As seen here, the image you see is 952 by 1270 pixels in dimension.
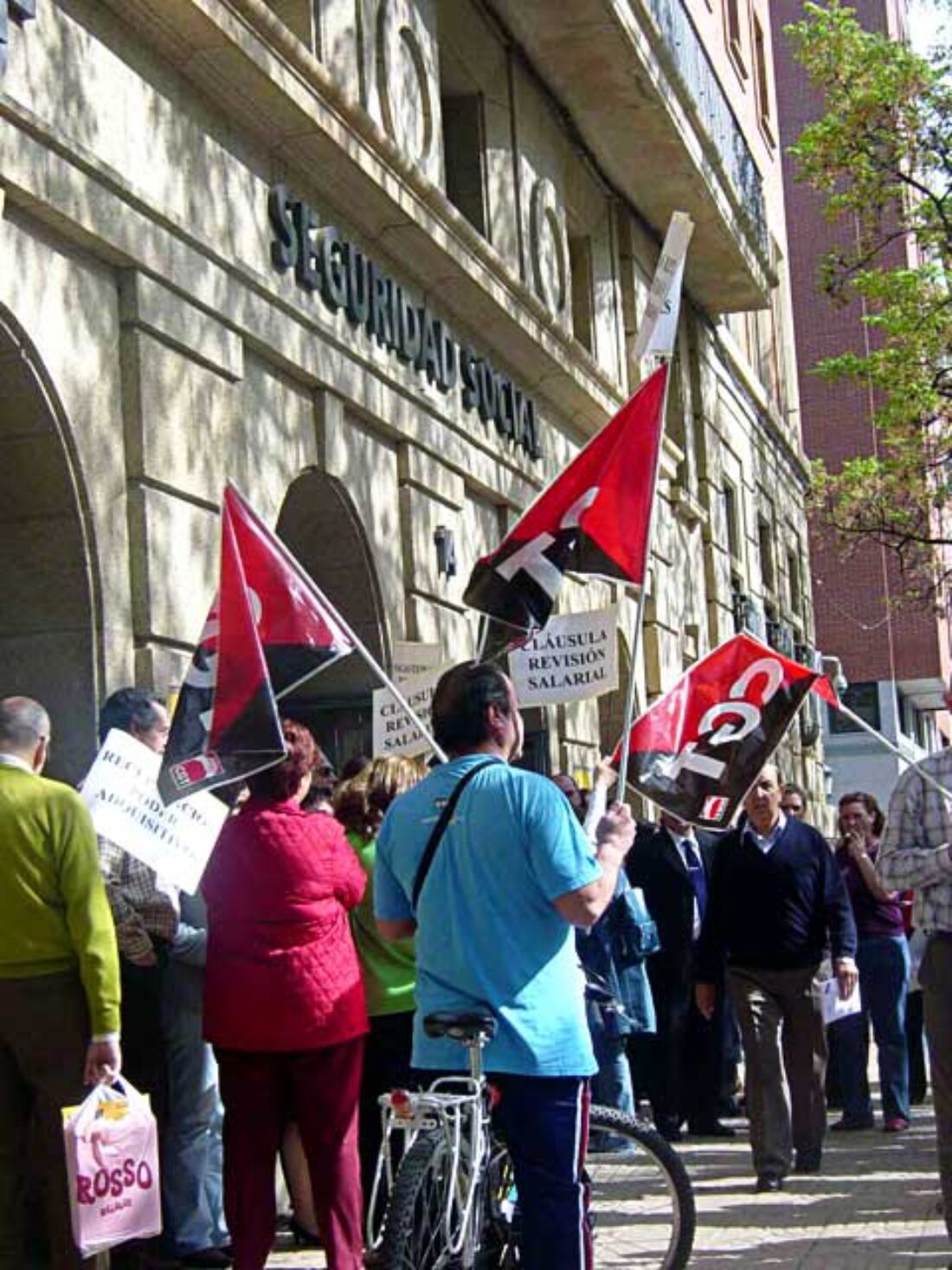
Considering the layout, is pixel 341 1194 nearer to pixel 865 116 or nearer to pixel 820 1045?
pixel 820 1045

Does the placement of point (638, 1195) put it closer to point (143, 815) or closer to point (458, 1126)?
point (458, 1126)

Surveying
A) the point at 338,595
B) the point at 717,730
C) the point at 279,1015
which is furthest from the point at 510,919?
the point at 338,595

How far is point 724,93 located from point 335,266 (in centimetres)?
1446

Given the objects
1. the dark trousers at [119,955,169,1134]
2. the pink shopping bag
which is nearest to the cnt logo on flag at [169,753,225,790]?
the pink shopping bag

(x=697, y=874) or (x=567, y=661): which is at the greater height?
(x=567, y=661)

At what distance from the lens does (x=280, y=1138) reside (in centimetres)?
711

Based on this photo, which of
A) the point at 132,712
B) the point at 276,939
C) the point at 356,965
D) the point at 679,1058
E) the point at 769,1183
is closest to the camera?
the point at 276,939

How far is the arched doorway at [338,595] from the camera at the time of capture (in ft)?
42.7

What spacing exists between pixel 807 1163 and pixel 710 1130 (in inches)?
75.9

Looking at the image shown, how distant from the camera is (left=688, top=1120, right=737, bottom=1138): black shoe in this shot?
486 inches

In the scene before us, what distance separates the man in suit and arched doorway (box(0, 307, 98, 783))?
421 cm

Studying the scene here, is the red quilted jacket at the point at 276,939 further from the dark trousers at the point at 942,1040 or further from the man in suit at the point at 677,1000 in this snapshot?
the man in suit at the point at 677,1000

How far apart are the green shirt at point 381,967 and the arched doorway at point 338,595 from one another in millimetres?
4495

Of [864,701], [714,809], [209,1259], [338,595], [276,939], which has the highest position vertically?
[864,701]
